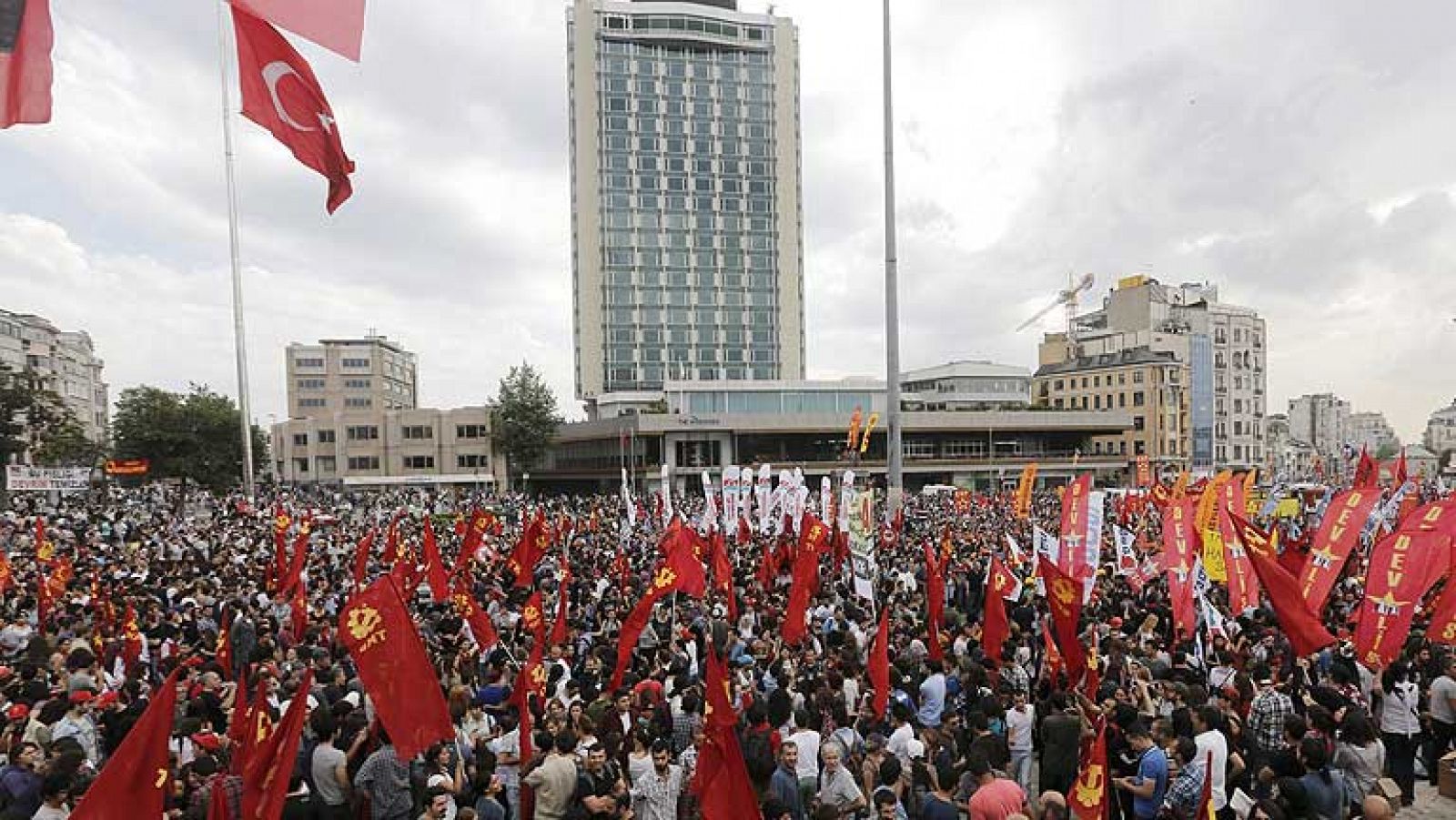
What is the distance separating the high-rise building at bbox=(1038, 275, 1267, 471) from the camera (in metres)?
77.7

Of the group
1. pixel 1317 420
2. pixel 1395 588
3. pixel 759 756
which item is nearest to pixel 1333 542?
pixel 1395 588

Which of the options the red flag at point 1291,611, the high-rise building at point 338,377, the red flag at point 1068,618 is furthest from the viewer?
the high-rise building at point 338,377

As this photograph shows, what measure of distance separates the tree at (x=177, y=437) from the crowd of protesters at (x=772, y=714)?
117ft

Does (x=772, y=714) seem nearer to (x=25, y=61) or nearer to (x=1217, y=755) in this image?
(x=1217, y=755)

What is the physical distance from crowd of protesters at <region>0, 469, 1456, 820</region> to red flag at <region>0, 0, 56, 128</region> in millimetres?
4048

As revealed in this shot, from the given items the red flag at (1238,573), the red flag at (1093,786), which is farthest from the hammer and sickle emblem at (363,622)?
the red flag at (1238,573)

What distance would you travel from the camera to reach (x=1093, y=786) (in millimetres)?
5996

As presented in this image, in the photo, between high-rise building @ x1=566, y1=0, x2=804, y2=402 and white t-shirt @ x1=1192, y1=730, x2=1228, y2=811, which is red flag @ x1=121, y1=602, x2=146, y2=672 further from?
high-rise building @ x1=566, y1=0, x2=804, y2=402

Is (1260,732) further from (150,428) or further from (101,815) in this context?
(150,428)

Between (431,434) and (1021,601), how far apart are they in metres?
65.7

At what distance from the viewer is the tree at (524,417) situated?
6334 centimetres

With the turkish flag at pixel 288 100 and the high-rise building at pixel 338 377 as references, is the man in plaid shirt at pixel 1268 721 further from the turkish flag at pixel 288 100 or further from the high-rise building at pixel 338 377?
the high-rise building at pixel 338 377

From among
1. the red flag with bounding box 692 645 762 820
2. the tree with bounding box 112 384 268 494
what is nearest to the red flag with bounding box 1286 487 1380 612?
the red flag with bounding box 692 645 762 820

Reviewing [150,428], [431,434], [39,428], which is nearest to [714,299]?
[431,434]
